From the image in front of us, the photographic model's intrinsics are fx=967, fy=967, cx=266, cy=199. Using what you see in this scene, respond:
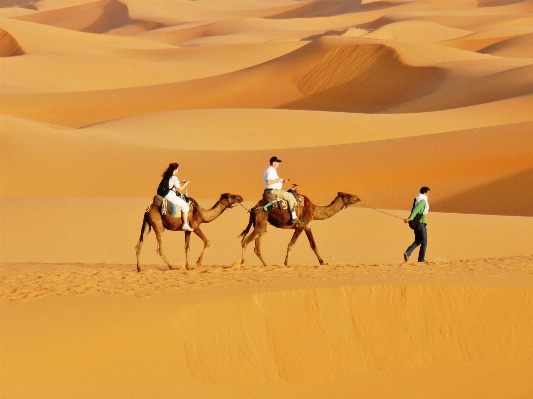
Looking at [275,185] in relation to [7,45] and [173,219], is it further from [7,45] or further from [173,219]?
[7,45]

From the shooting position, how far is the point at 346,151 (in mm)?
27578

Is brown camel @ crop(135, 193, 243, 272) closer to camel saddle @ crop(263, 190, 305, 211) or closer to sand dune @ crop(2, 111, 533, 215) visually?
camel saddle @ crop(263, 190, 305, 211)

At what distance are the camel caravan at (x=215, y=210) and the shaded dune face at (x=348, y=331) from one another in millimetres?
2612

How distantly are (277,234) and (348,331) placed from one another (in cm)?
887

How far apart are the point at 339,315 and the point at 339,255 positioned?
24.5ft

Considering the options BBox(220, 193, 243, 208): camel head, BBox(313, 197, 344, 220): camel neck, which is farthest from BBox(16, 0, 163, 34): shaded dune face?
BBox(220, 193, 243, 208): camel head

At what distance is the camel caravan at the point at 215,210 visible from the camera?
1240 cm

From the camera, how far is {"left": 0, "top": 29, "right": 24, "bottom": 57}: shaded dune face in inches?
2794

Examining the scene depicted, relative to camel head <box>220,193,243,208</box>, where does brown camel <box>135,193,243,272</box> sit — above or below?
below

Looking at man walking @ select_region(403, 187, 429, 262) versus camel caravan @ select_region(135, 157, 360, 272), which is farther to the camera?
man walking @ select_region(403, 187, 429, 262)

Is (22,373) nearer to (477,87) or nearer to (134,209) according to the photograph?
(134,209)

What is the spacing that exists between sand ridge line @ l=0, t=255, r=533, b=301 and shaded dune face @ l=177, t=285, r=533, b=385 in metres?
0.39

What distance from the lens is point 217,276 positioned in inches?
481

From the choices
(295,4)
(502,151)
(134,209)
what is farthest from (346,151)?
(295,4)
